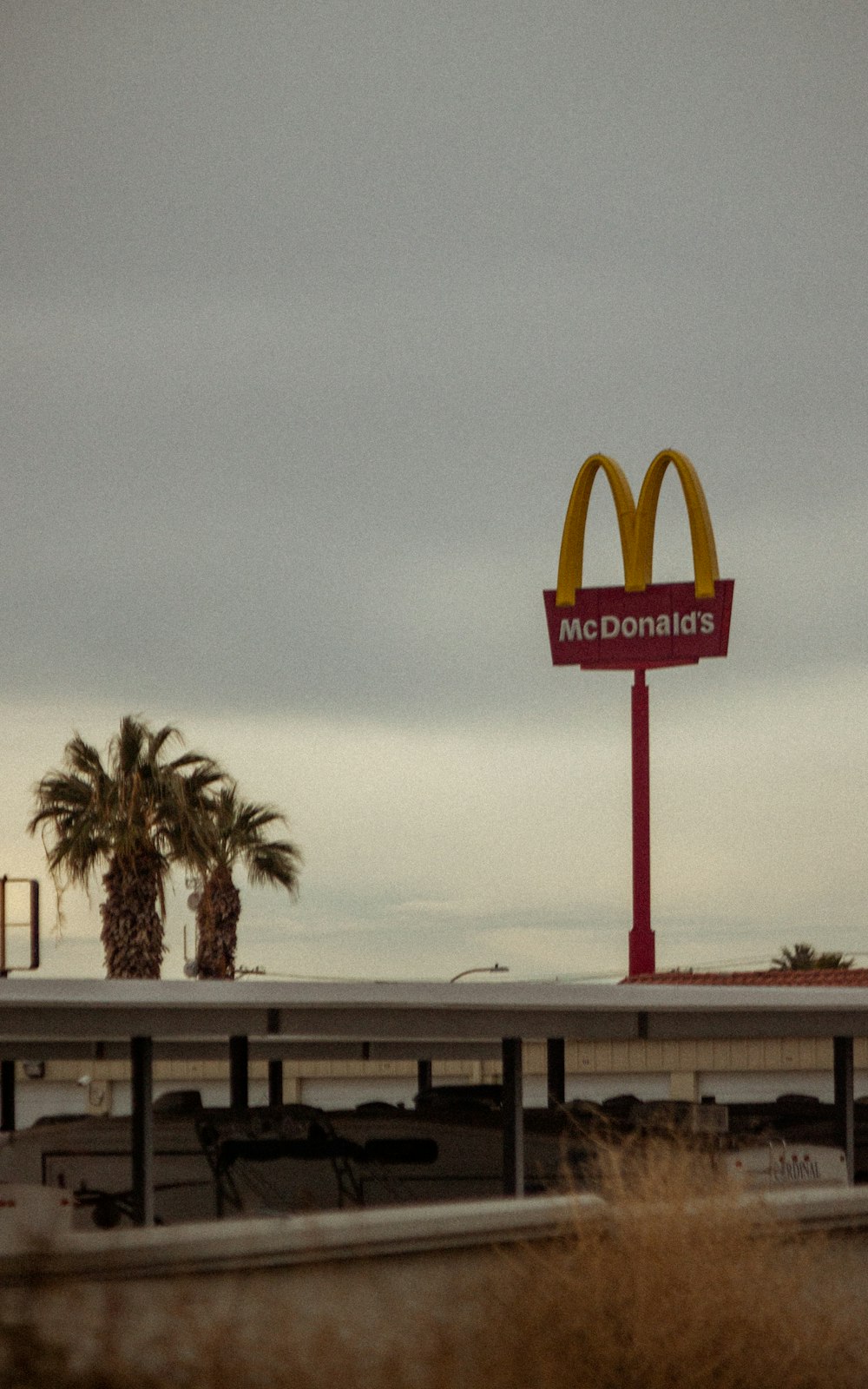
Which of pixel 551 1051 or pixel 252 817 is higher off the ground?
pixel 252 817

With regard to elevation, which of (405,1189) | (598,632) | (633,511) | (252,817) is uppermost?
(633,511)

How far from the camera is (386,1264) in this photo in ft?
35.8

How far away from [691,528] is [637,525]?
1.23m

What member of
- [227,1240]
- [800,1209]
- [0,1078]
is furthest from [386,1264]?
[0,1078]

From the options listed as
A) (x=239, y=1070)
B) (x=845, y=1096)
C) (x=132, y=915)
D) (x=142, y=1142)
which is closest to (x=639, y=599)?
(x=132, y=915)

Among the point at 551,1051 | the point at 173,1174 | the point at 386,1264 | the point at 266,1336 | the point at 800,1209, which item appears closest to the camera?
the point at 266,1336

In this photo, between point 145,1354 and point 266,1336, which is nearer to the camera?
point 145,1354

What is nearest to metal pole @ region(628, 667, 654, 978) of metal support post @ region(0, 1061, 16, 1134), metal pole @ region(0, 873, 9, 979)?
metal pole @ region(0, 873, 9, 979)

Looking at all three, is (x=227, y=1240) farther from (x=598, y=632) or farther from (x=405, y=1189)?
(x=598, y=632)

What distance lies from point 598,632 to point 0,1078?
25.9 m

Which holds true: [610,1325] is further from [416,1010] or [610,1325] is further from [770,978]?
[770,978]

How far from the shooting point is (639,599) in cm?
4134

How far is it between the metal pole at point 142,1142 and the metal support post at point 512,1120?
2.74m

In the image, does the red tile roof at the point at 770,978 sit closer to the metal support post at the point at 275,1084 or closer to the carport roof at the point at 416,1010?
the metal support post at the point at 275,1084
